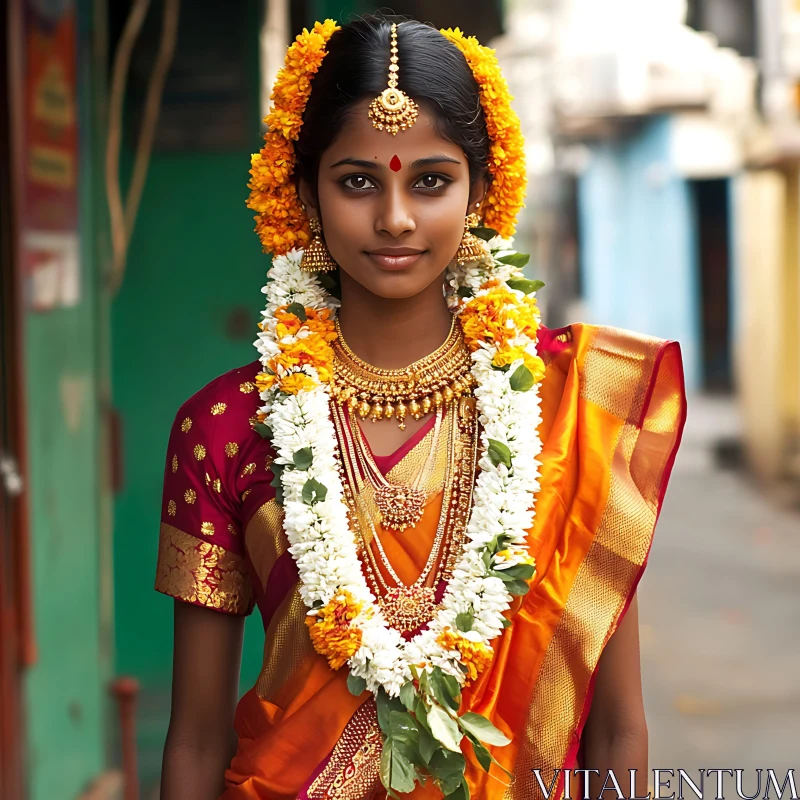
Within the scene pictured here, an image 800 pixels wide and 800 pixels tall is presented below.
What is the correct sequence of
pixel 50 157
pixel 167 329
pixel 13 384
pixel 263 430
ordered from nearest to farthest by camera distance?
pixel 263 430 < pixel 13 384 < pixel 50 157 < pixel 167 329

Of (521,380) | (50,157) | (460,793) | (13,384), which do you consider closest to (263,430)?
(521,380)

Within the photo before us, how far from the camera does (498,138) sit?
2068mm

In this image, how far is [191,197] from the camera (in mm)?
5086

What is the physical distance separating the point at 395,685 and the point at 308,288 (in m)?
0.69

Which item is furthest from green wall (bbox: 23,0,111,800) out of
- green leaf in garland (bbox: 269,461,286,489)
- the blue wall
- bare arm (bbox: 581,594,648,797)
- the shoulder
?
the blue wall

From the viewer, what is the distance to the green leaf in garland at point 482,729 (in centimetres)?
191

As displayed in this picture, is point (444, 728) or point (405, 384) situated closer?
point (444, 728)

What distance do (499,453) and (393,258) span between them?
1.16ft

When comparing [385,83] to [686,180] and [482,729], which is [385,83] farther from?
[686,180]

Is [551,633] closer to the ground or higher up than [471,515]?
closer to the ground

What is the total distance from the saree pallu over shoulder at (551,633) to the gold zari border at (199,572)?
0.08 meters

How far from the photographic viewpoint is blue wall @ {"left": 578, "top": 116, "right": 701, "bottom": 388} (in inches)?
776

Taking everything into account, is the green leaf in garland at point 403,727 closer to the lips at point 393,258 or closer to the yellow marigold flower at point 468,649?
the yellow marigold flower at point 468,649

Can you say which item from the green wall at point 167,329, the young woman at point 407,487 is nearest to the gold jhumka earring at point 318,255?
the young woman at point 407,487
